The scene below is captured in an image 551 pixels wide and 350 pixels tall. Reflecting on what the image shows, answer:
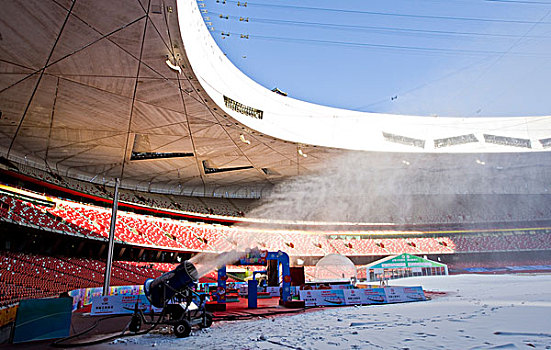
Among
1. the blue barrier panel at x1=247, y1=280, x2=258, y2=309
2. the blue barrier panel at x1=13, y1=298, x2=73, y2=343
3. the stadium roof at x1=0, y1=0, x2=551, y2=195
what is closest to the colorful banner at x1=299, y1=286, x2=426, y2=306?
the blue barrier panel at x1=247, y1=280, x2=258, y2=309

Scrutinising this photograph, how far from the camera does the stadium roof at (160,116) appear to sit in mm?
15305

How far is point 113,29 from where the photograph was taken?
15336 millimetres

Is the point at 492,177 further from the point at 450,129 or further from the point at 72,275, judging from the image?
the point at 72,275

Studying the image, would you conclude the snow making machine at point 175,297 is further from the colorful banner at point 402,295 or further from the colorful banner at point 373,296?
the colorful banner at point 402,295

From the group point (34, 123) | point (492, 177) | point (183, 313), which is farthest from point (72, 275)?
point (492, 177)

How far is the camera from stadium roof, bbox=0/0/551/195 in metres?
15.3

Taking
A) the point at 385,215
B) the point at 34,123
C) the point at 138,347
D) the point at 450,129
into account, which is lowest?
the point at 138,347

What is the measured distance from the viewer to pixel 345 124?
3347 centimetres

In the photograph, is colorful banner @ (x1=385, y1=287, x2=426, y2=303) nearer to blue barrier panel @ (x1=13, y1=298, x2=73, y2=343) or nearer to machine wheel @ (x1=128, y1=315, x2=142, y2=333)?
machine wheel @ (x1=128, y1=315, x2=142, y2=333)

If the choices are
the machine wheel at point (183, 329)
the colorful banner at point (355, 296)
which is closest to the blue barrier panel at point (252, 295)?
the colorful banner at point (355, 296)

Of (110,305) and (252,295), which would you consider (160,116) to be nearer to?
(110,305)

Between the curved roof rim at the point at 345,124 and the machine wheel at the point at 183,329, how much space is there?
14787 millimetres

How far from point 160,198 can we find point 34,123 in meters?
21.9

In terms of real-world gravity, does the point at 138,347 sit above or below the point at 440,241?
below
